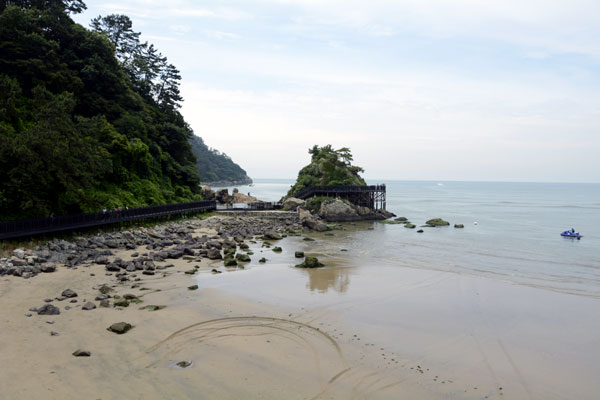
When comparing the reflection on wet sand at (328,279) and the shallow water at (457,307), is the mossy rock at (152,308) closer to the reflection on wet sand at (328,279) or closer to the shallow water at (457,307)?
the shallow water at (457,307)

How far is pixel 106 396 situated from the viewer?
8.43 metres

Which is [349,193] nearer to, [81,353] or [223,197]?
[223,197]

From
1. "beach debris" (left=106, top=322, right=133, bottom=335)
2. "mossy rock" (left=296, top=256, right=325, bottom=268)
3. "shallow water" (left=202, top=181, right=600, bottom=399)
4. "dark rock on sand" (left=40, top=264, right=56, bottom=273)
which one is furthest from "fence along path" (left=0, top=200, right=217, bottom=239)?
"mossy rock" (left=296, top=256, right=325, bottom=268)

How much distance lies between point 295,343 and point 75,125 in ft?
80.0

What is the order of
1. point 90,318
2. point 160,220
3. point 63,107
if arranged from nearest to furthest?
point 90,318 < point 63,107 < point 160,220

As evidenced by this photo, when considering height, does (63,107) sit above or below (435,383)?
above

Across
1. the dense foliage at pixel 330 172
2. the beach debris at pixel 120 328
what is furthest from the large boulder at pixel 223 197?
the beach debris at pixel 120 328

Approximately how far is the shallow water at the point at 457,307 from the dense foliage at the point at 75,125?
11941 millimetres

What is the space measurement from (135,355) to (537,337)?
13.9m

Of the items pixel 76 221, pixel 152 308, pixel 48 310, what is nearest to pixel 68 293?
pixel 48 310

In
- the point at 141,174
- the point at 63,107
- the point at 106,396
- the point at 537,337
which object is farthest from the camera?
the point at 141,174

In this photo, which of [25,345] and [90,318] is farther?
[90,318]

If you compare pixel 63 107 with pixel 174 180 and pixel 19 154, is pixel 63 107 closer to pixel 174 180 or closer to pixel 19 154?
pixel 19 154

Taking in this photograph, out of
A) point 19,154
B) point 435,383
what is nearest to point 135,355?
point 435,383
